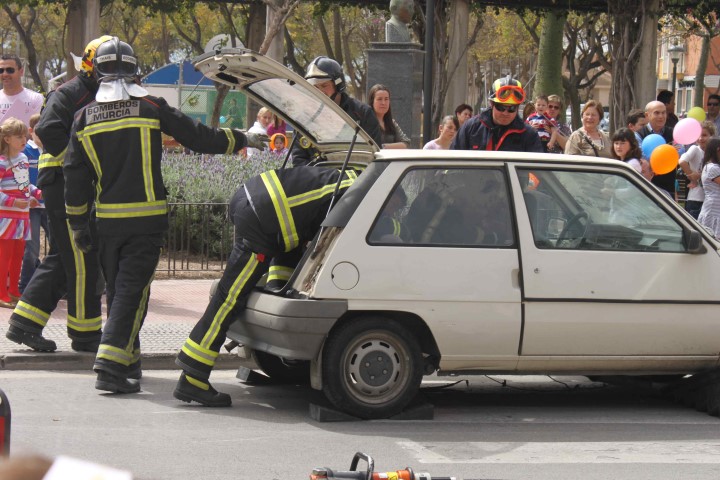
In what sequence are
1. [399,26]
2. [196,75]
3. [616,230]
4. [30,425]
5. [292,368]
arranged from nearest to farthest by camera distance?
[30,425], [616,230], [292,368], [399,26], [196,75]

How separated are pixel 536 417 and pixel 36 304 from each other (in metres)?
3.59

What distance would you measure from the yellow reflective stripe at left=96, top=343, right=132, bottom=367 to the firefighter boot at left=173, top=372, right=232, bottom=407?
1.62 feet

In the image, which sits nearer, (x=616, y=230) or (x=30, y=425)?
(x=30, y=425)

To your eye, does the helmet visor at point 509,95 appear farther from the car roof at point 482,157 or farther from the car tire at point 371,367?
the car tire at point 371,367

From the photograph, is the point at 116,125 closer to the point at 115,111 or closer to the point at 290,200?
the point at 115,111

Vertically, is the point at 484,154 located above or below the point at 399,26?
below

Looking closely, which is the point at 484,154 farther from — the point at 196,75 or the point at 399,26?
the point at 196,75

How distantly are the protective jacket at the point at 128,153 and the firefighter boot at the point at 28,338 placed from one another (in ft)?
4.20

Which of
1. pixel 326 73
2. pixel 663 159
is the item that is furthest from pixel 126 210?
pixel 663 159

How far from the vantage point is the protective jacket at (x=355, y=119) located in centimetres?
777

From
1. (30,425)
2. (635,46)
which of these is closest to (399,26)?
(635,46)

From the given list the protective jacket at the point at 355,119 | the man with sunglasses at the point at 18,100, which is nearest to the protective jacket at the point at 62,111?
the protective jacket at the point at 355,119

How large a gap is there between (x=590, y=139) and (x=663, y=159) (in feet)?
2.22

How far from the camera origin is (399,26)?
14.9 meters
